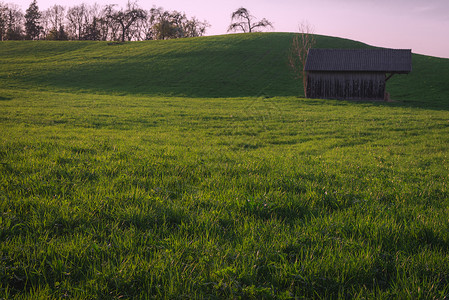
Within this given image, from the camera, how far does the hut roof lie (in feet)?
118

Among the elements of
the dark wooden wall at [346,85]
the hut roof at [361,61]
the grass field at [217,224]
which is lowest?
the grass field at [217,224]

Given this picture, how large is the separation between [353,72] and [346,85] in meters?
1.86

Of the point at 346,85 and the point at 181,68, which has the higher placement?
the point at 181,68

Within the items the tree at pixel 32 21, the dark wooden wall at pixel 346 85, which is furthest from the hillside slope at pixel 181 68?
the tree at pixel 32 21

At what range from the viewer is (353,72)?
37.0 m

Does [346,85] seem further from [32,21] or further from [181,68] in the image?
[32,21]

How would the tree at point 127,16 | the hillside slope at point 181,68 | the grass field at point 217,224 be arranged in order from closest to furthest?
the grass field at point 217,224
the hillside slope at point 181,68
the tree at point 127,16

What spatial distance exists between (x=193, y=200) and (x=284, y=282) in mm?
2003

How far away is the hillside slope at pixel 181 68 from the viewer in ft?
133

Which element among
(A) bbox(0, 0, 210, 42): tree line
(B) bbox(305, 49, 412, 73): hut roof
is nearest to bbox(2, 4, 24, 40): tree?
(A) bbox(0, 0, 210, 42): tree line

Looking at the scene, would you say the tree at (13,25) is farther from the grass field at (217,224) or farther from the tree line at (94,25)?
the grass field at (217,224)

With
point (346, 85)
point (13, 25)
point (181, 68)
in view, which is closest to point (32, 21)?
point (13, 25)

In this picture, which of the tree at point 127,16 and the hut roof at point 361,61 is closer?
the hut roof at point 361,61

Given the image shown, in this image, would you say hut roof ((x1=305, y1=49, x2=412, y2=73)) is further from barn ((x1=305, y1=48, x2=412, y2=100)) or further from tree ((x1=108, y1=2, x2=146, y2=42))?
tree ((x1=108, y1=2, x2=146, y2=42))
